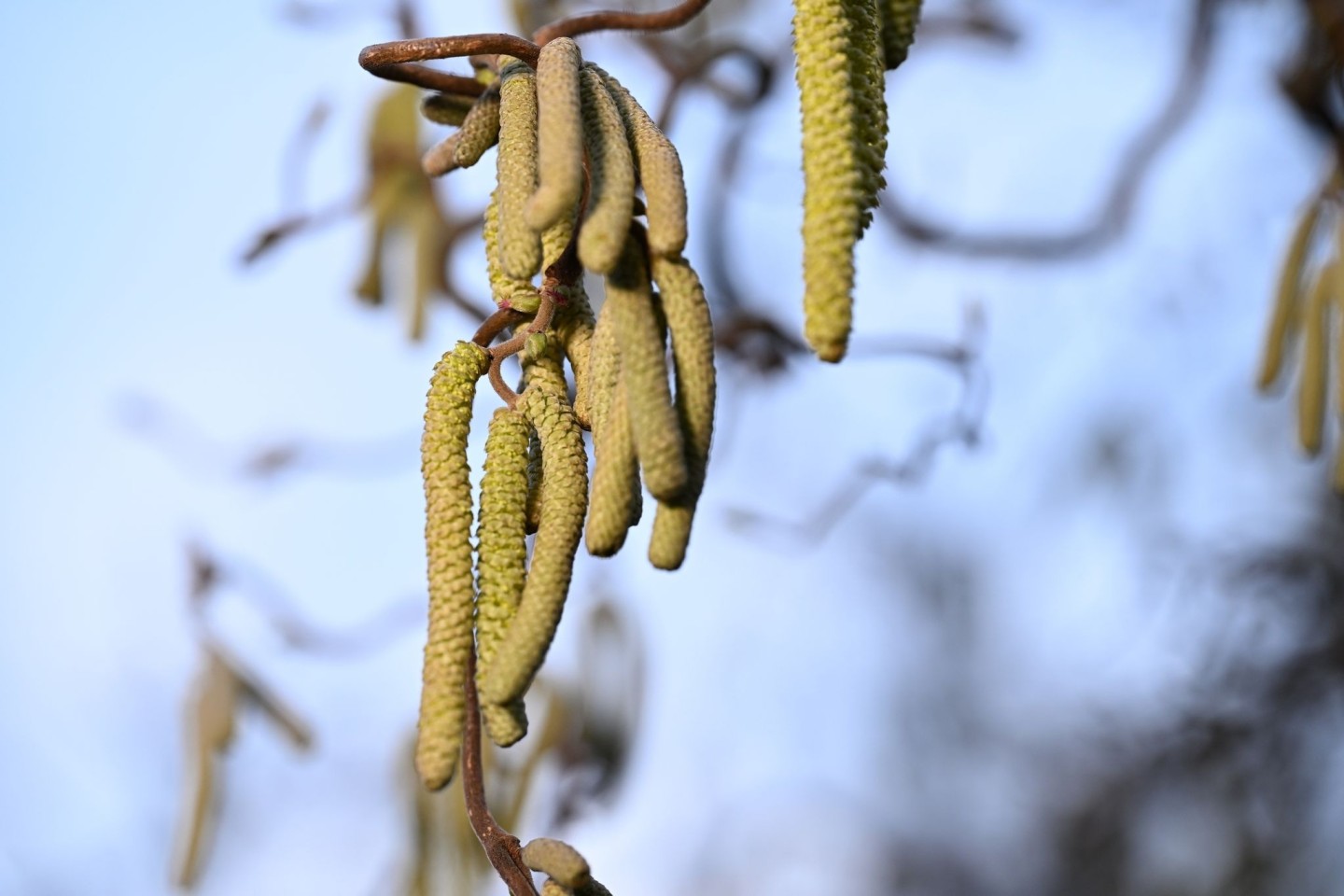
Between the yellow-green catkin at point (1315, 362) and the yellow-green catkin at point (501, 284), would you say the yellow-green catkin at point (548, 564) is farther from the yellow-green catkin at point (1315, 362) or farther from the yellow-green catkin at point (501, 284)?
the yellow-green catkin at point (1315, 362)

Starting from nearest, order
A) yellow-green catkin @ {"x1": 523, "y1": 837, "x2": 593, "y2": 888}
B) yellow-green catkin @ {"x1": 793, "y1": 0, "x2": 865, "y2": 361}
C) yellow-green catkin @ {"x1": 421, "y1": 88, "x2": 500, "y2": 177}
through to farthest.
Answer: yellow-green catkin @ {"x1": 793, "y1": 0, "x2": 865, "y2": 361} → yellow-green catkin @ {"x1": 523, "y1": 837, "x2": 593, "y2": 888} → yellow-green catkin @ {"x1": 421, "y1": 88, "x2": 500, "y2": 177}

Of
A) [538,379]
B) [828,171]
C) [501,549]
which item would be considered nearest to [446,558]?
[501,549]

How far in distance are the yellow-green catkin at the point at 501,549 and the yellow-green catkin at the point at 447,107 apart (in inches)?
11.7

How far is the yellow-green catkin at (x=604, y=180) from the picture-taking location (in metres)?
0.64

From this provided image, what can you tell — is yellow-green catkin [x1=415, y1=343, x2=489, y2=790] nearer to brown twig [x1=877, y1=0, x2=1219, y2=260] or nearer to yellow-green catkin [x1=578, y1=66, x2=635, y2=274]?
yellow-green catkin [x1=578, y1=66, x2=635, y2=274]

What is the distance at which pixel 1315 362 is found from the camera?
72.5 inches

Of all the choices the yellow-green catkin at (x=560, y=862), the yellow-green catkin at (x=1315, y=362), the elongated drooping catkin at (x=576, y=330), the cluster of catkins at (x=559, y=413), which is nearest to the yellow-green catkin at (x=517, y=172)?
the cluster of catkins at (x=559, y=413)

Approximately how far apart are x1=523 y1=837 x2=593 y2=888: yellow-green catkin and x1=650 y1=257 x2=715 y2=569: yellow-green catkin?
200 millimetres

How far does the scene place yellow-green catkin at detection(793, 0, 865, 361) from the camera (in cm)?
63

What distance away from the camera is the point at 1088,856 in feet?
19.0

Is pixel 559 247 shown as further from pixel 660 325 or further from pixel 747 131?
pixel 747 131

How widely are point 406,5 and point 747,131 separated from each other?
699 mm

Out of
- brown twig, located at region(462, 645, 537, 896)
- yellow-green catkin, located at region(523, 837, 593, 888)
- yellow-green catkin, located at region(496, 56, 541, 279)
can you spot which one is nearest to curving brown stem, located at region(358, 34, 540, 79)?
yellow-green catkin, located at region(496, 56, 541, 279)

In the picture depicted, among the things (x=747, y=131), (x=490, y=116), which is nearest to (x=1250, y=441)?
(x=747, y=131)
